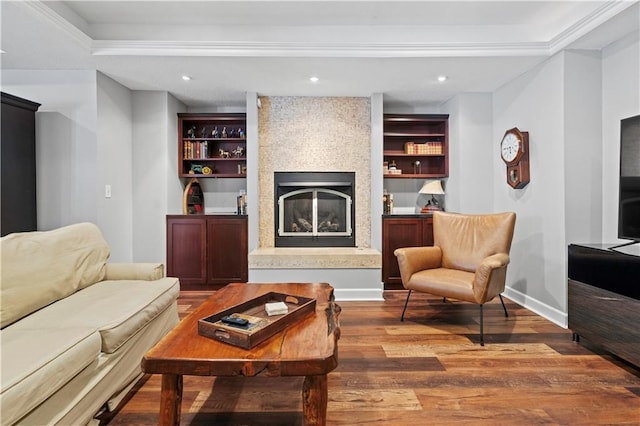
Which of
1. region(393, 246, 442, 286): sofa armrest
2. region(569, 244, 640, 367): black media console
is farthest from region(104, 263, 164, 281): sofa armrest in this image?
region(569, 244, 640, 367): black media console

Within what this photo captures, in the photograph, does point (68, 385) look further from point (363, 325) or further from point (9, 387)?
point (363, 325)

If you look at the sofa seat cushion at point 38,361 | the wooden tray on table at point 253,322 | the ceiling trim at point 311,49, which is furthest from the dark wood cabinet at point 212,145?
the sofa seat cushion at point 38,361

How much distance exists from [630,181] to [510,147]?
4.14 ft

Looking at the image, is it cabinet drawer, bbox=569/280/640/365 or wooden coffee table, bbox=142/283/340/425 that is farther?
cabinet drawer, bbox=569/280/640/365

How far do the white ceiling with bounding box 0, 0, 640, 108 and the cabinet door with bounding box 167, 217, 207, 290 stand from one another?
1.63 meters

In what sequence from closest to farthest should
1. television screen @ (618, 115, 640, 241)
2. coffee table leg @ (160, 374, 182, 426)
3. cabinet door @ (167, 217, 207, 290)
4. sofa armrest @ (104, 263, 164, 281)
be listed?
coffee table leg @ (160, 374, 182, 426), television screen @ (618, 115, 640, 241), sofa armrest @ (104, 263, 164, 281), cabinet door @ (167, 217, 207, 290)

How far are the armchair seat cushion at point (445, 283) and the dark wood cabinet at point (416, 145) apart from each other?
1622 mm

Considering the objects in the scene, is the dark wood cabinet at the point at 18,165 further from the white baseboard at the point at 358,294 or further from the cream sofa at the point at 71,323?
the white baseboard at the point at 358,294

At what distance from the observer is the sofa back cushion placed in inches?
63.7

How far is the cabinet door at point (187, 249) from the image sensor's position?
3.81 m

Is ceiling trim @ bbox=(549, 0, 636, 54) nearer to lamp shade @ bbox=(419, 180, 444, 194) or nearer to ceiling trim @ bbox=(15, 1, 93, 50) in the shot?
Answer: lamp shade @ bbox=(419, 180, 444, 194)

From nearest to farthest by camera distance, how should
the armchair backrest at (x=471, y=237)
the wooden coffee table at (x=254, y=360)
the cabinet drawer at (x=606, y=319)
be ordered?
the wooden coffee table at (x=254, y=360) → the cabinet drawer at (x=606, y=319) → the armchair backrest at (x=471, y=237)

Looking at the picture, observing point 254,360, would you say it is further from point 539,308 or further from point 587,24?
point 587,24

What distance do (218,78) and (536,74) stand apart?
3.12m
